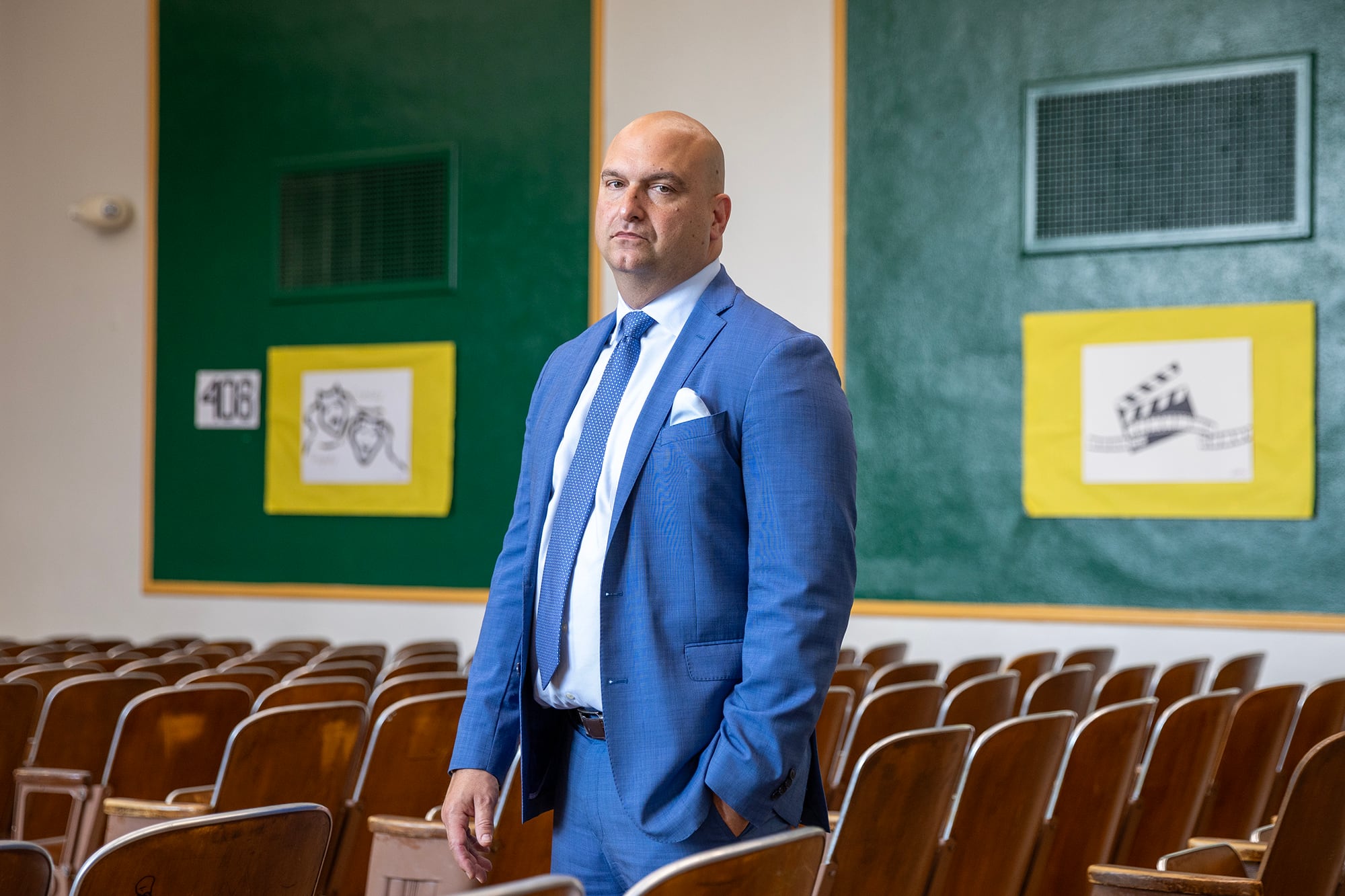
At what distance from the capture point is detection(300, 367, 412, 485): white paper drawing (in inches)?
302

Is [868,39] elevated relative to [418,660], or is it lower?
elevated

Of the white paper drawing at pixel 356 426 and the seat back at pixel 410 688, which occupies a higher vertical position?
the white paper drawing at pixel 356 426

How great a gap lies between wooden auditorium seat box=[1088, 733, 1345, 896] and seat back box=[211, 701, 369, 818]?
1560 mm

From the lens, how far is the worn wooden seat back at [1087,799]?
257 cm

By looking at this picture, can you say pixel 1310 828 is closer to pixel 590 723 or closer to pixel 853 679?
pixel 590 723

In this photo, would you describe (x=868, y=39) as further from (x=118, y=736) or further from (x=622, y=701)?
(x=622, y=701)

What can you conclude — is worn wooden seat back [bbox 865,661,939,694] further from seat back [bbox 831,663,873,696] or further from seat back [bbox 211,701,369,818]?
A: seat back [bbox 211,701,369,818]

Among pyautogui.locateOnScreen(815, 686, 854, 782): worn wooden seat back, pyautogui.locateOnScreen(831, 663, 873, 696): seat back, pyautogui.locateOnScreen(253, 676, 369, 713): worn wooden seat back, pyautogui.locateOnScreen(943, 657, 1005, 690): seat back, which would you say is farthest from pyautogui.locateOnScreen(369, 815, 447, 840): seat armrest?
pyautogui.locateOnScreen(943, 657, 1005, 690): seat back

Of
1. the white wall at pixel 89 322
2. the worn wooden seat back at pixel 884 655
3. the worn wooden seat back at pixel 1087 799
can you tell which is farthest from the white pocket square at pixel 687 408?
the white wall at pixel 89 322

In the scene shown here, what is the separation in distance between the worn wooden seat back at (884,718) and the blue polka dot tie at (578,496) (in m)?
1.34

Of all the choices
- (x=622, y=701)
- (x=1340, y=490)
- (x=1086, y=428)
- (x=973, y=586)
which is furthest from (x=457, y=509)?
(x=622, y=701)

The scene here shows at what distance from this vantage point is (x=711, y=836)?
1.64 meters

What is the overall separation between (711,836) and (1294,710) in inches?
85.6

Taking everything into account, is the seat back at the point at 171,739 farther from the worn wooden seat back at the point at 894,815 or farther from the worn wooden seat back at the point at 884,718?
the worn wooden seat back at the point at 894,815
